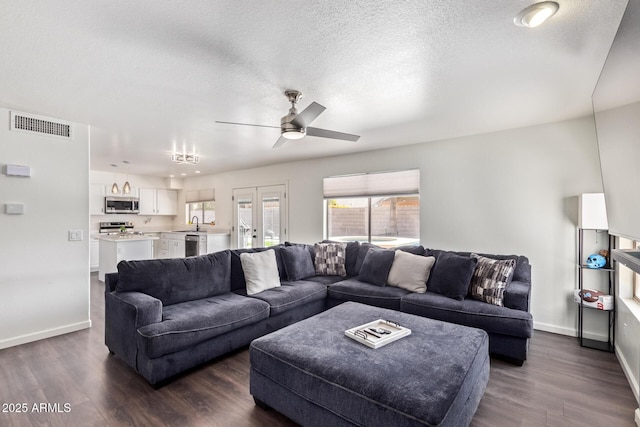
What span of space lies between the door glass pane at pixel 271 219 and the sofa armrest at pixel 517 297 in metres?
4.23

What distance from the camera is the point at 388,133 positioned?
12.8 ft

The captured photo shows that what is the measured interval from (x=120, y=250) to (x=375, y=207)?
14.9ft

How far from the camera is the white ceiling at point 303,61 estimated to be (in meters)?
1.60

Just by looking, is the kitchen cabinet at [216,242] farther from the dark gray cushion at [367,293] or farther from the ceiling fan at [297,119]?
the ceiling fan at [297,119]

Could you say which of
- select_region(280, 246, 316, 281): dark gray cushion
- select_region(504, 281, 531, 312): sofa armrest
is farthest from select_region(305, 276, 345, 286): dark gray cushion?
select_region(504, 281, 531, 312): sofa armrest

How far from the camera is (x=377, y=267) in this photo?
12.4 feet

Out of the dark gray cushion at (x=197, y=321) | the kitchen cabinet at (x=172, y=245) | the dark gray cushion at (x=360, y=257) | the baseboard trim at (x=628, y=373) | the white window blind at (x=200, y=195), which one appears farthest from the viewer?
the white window blind at (x=200, y=195)

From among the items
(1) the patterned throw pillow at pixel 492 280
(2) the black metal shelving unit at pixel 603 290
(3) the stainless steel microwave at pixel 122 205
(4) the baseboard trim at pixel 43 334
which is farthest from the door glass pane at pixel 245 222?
(2) the black metal shelving unit at pixel 603 290

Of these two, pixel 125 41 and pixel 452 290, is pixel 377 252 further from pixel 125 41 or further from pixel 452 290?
pixel 125 41

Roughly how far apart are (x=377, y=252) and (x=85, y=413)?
3149 millimetres

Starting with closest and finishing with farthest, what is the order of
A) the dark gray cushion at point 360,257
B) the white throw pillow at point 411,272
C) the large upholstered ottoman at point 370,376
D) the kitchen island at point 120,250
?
1. the large upholstered ottoman at point 370,376
2. the white throw pillow at point 411,272
3. the dark gray cushion at point 360,257
4. the kitchen island at point 120,250

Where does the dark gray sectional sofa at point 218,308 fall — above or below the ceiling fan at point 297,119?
below

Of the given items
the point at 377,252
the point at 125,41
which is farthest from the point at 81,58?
the point at 377,252

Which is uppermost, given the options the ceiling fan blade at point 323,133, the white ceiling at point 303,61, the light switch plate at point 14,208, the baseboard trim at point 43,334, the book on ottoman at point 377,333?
the white ceiling at point 303,61
